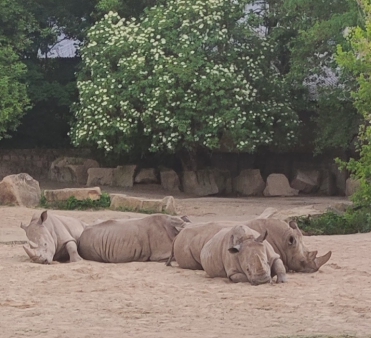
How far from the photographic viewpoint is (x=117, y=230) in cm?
1221

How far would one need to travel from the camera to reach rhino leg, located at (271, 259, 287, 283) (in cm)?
954

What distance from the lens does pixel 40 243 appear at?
1161 cm

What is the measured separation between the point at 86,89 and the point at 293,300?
64.0 ft

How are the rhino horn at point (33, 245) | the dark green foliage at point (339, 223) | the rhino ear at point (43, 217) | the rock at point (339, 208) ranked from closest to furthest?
the rhino horn at point (33, 245) → the rhino ear at point (43, 217) → the dark green foliage at point (339, 223) → the rock at point (339, 208)

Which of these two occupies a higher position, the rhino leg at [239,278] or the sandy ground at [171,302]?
the rhino leg at [239,278]

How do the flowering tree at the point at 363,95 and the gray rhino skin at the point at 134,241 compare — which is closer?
the gray rhino skin at the point at 134,241

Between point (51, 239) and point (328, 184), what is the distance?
18440 mm

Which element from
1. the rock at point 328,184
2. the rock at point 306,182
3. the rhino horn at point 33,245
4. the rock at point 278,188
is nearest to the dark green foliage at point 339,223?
the rhino horn at point 33,245

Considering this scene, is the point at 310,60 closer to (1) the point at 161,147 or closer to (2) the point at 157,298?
(1) the point at 161,147

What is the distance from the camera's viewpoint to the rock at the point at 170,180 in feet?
94.3

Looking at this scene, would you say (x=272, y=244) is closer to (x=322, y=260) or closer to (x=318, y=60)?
(x=322, y=260)

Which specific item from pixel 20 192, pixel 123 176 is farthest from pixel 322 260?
pixel 123 176

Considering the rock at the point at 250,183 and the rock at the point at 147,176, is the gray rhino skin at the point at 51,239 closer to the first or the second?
the rock at the point at 250,183

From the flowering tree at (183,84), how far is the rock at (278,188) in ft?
3.79
